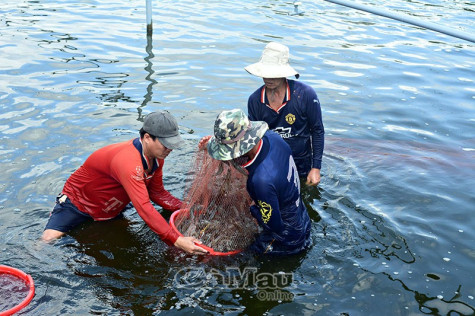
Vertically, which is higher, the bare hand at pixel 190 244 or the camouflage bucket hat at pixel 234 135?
the camouflage bucket hat at pixel 234 135

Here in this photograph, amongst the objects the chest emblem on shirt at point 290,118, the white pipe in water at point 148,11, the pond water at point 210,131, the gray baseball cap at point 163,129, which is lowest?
the pond water at point 210,131

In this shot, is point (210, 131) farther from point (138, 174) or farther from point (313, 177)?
point (138, 174)

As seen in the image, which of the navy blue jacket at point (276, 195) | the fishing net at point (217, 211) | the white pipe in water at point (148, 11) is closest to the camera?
the navy blue jacket at point (276, 195)

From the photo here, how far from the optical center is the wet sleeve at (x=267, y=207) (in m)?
4.39

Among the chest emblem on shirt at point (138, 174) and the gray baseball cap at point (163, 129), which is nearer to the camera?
the gray baseball cap at point (163, 129)

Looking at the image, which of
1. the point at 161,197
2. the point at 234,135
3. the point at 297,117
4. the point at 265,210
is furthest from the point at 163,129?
the point at 297,117

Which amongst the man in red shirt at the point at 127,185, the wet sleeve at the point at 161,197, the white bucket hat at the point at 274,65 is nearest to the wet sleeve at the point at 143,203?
the man in red shirt at the point at 127,185

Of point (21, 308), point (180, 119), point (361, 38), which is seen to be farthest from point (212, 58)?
point (21, 308)

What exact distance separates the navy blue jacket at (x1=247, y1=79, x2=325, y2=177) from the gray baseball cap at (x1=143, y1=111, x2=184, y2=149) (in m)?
1.44

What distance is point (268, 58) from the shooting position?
5641mm

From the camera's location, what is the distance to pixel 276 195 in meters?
4.50

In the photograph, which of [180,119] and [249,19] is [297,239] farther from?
[249,19]

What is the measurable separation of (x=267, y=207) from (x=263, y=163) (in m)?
0.41

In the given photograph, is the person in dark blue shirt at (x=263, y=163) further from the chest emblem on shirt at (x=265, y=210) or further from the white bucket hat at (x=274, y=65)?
the white bucket hat at (x=274, y=65)
